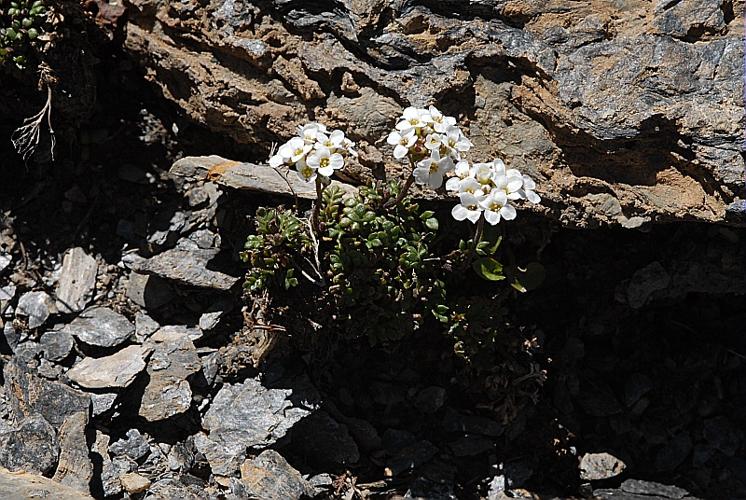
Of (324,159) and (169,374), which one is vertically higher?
(324,159)

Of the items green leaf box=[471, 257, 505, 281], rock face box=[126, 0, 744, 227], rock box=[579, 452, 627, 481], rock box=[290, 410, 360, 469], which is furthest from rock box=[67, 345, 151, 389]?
rock box=[579, 452, 627, 481]

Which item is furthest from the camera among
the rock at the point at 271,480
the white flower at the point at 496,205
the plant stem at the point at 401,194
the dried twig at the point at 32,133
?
the dried twig at the point at 32,133

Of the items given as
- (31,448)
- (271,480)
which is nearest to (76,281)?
(31,448)

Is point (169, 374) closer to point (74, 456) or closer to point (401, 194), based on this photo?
point (74, 456)

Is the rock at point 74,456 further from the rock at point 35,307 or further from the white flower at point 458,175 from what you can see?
the white flower at point 458,175

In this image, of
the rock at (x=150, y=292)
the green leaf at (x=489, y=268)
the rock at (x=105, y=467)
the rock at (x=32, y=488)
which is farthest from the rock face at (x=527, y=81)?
the rock at (x=32, y=488)

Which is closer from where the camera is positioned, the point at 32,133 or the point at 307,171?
the point at 307,171
